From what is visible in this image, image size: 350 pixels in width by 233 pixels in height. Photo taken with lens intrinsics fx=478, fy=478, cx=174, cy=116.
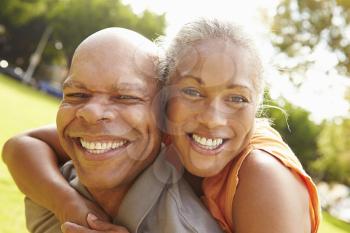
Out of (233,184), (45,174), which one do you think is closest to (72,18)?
(45,174)

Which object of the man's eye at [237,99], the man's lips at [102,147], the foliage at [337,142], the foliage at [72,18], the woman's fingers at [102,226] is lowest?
the foliage at [337,142]

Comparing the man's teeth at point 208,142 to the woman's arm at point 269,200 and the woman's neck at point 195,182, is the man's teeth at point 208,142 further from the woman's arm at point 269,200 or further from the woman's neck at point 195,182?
the woman's neck at point 195,182

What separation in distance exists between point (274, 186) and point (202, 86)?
24.4 inches

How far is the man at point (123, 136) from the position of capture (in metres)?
2.40

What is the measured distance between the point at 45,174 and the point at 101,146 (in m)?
0.79

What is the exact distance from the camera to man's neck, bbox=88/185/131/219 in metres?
2.65

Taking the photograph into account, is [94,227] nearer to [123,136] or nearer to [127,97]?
[123,136]

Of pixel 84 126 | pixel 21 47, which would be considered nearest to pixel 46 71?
pixel 21 47

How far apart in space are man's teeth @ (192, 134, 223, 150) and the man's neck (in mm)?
481

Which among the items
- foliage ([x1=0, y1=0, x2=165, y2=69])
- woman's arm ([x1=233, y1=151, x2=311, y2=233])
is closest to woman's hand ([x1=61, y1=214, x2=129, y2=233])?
woman's arm ([x1=233, y1=151, x2=311, y2=233])

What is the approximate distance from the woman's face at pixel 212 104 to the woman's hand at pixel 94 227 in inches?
19.6

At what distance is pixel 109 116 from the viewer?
2367 millimetres

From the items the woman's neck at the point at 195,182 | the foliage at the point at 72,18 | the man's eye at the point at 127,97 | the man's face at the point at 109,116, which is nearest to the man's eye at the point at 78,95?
the man's face at the point at 109,116

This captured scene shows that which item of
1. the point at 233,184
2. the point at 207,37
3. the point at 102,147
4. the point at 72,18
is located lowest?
the point at 72,18
